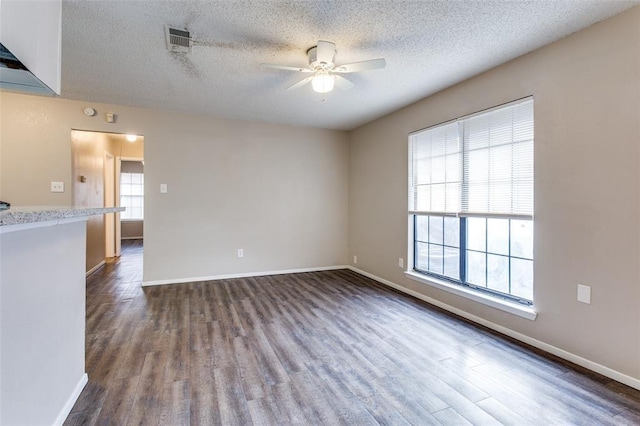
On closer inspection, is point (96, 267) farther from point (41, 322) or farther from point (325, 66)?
point (325, 66)

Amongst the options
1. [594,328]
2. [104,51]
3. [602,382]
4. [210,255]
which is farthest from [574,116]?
[210,255]

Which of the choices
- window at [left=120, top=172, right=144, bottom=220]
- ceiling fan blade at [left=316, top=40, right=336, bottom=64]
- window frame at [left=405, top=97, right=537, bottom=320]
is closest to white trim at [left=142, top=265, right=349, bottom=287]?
window frame at [left=405, top=97, right=537, bottom=320]

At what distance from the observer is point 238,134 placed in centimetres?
468

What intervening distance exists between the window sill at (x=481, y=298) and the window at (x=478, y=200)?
72 mm

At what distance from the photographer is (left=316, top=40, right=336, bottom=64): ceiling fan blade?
2334mm

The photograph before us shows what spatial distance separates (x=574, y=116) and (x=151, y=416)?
3.41m

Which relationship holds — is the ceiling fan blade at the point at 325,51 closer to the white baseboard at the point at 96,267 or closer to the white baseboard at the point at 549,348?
the white baseboard at the point at 549,348

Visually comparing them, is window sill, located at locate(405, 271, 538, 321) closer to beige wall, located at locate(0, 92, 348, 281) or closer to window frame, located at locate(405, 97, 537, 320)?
window frame, located at locate(405, 97, 537, 320)

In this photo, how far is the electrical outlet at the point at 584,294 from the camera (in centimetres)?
214

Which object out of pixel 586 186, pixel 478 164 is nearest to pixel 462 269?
pixel 478 164

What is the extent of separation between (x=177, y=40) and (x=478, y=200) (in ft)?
9.93

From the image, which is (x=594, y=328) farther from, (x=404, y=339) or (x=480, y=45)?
(x=480, y=45)

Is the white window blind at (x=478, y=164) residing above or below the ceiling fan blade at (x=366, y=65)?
below

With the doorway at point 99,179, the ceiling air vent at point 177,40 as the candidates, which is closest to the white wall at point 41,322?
the ceiling air vent at point 177,40
